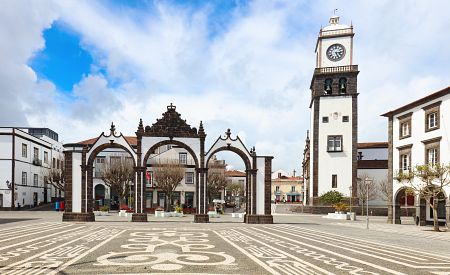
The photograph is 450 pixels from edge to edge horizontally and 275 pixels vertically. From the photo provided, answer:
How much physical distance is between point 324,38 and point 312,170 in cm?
1727

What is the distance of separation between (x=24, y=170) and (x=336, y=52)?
1734 inches

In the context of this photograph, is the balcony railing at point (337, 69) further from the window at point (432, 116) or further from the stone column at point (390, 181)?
the window at point (432, 116)

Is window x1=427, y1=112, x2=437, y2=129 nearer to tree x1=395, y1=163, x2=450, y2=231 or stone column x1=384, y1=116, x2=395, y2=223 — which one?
tree x1=395, y1=163, x2=450, y2=231

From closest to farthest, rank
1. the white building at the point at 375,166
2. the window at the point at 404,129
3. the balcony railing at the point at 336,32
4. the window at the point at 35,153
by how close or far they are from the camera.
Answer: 1. the window at the point at 404,129
2. the balcony railing at the point at 336,32
3. the white building at the point at 375,166
4. the window at the point at 35,153

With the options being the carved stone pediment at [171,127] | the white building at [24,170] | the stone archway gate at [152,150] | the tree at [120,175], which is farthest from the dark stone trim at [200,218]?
the white building at [24,170]

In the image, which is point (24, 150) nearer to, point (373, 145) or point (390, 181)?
point (390, 181)

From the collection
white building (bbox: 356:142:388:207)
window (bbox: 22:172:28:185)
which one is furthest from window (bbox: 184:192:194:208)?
white building (bbox: 356:142:388:207)

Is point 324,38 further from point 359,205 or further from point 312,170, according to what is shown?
point 359,205

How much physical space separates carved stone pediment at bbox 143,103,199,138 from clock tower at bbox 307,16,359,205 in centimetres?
2642

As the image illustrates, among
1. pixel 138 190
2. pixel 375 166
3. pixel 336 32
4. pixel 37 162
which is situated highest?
pixel 336 32

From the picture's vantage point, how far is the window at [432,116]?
1208 inches

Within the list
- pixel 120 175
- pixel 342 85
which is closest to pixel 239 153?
pixel 120 175

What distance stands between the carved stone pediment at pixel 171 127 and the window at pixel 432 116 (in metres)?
17.6

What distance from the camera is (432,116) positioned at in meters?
31.7
